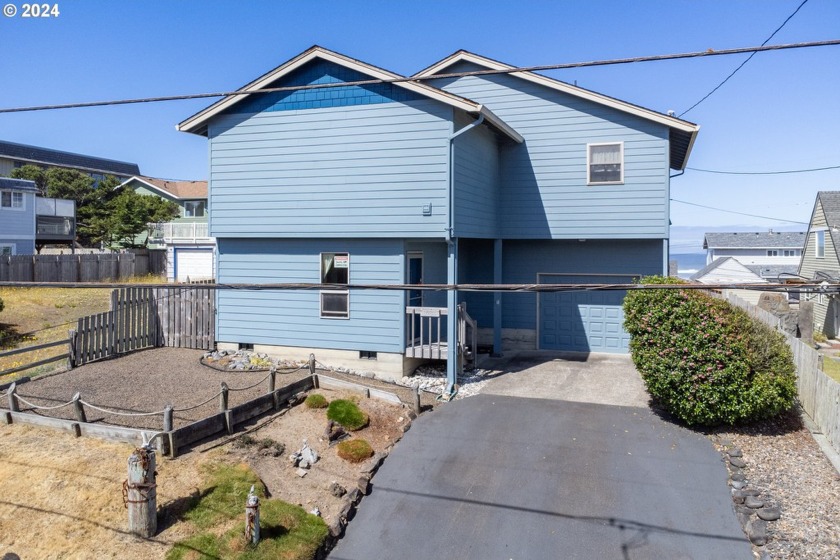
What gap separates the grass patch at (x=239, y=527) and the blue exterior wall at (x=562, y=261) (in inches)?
462

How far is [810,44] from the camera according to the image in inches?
215

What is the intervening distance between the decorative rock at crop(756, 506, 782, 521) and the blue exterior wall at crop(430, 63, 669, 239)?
379 inches

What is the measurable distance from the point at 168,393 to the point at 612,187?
12627mm

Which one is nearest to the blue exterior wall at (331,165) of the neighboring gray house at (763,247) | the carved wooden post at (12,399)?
the carved wooden post at (12,399)

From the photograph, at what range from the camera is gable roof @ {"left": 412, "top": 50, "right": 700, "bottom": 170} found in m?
16.1

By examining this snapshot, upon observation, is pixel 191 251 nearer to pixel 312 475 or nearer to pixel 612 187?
pixel 612 187

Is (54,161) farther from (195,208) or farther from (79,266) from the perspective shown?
(79,266)

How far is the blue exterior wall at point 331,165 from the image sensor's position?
1421 cm

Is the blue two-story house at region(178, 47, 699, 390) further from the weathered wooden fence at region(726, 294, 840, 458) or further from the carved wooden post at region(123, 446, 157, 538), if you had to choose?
the carved wooden post at region(123, 446, 157, 538)

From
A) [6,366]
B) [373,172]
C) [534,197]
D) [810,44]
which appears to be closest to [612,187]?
[534,197]

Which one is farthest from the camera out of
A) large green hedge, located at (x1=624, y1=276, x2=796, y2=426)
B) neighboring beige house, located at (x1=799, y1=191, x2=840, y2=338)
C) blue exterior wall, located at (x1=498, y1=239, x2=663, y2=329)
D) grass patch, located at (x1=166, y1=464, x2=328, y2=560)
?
neighboring beige house, located at (x1=799, y1=191, x2=840, y2=338)

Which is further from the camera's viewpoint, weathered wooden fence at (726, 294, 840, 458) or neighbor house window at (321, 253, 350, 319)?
neighbor house window at (321, 253, 350, 319)

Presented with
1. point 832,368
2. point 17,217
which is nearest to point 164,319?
point 832,368

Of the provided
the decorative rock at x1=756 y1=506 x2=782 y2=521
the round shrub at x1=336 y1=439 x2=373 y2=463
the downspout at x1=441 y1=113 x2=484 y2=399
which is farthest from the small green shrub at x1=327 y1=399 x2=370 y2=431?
the decorative rock at x1=756 y1=506 x2=782 y2=521
